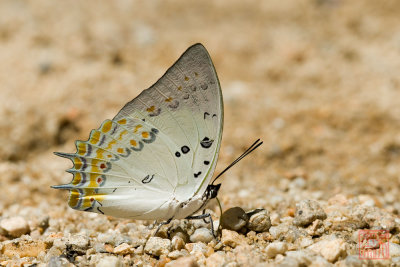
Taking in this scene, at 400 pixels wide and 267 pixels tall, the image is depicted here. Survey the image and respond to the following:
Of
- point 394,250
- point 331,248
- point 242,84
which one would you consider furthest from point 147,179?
point 242,84

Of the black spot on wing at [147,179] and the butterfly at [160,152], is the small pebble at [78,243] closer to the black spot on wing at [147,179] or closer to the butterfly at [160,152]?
the butterfly at [160,152]

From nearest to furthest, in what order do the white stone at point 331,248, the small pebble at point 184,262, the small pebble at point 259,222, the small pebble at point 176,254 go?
1. the small pebble at point 184,262
2. the white stone at point 331,248
3. the small pebble at point 176,254
4. the small pebble at point 259,222

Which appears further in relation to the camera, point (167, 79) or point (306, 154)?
point (306, 154)

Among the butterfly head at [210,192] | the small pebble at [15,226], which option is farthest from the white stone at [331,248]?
the small pebble at [15,226]

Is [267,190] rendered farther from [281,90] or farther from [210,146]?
[281,90]

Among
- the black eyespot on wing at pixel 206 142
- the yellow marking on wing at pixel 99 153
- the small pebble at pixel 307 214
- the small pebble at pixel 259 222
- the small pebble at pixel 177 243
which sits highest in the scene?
the black eyespot on wing at pixel 206 142

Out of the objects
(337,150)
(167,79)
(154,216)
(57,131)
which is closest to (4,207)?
(57,131)

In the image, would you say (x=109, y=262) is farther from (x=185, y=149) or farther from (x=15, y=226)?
(x=15, y=226)
